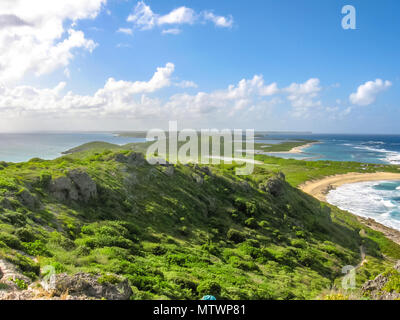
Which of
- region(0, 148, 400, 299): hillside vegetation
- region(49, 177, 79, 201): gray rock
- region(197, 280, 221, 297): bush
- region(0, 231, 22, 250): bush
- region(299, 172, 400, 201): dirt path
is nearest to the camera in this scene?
region(0, 231, 22, 250): bush

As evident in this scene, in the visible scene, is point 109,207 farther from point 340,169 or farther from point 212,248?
point 340,169

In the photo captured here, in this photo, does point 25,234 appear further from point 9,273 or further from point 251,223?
point 251,223

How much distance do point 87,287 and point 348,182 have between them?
10355 centimetres

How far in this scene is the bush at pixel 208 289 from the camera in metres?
12.5

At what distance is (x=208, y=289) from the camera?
12555 millimetres

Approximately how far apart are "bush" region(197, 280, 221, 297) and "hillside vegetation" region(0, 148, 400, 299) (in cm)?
5

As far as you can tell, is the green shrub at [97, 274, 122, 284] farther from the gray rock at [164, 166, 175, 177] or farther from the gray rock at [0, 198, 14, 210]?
the gray rock at [164, 166, 175, 177]

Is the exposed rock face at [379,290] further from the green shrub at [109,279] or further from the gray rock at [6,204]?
the gray rock at [6,204]

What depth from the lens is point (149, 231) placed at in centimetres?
2147

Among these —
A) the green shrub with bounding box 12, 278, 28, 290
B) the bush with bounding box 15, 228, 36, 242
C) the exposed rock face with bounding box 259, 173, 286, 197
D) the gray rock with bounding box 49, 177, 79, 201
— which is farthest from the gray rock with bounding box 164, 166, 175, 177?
the green shrub with bounding box 12, 278, 28, 290

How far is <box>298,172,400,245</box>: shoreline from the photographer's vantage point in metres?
47.5

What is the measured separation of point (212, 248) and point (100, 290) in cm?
A: 1400
